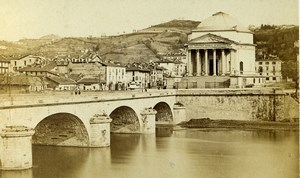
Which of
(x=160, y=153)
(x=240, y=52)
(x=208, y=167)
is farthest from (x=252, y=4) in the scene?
(x=240, y=52)

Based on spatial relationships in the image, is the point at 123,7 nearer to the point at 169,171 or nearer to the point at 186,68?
the point at 169,171

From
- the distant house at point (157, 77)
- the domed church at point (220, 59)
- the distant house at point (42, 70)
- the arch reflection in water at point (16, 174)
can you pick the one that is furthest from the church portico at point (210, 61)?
the arch reflection in water at point (16, 174)

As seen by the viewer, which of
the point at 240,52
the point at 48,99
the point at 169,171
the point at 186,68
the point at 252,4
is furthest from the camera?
the point at 186,68

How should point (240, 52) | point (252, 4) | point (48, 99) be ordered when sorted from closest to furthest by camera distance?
point (252, 4) → point (48, 99) → point (240, 52)

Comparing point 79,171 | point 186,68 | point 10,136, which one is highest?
point 186,68

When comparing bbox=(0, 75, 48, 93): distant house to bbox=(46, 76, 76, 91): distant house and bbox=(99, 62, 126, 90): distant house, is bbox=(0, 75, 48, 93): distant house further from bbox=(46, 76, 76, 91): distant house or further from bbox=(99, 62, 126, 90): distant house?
bbox=(99, 62, 126, 90): distant house

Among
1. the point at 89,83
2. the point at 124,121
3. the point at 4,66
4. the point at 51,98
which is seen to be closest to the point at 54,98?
the point at 51,98

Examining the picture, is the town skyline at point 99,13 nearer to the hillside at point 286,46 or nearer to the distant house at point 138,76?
the hillside at point 286,46

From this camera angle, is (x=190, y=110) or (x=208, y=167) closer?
(x=208, y=167)
